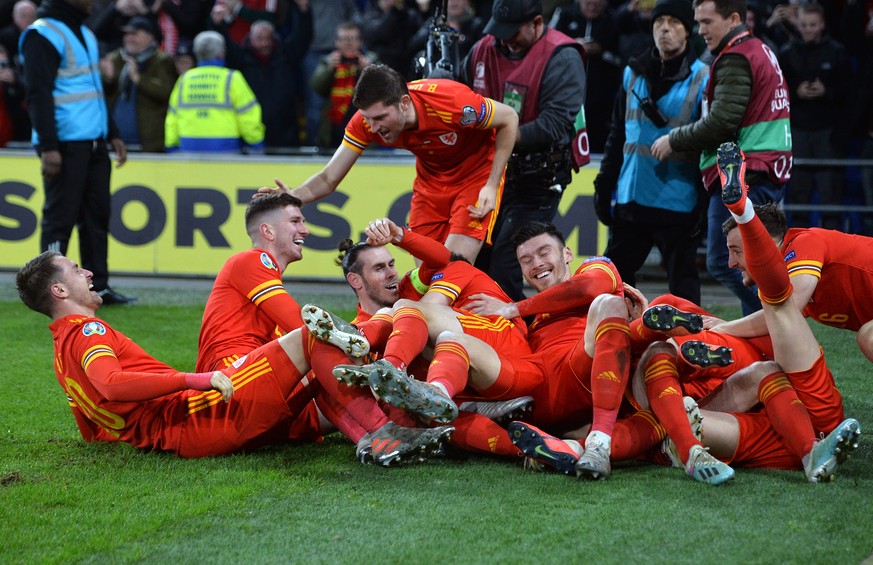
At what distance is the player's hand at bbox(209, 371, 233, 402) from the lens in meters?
4.12

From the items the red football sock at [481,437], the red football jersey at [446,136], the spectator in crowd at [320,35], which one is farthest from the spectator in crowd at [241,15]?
→ the red football sock at [481,437]

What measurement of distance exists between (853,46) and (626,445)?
724cm

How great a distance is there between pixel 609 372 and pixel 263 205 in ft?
6.26

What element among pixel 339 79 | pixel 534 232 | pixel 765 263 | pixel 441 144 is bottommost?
pixel 534 232

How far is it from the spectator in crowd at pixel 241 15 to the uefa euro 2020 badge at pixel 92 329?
7919mm

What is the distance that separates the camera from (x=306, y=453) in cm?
463

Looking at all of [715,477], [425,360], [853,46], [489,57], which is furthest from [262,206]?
[853,46]

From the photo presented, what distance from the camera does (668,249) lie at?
6496 mm

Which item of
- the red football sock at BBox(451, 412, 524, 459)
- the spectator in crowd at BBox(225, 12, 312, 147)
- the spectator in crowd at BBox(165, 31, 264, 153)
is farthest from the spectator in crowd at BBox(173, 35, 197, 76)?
the red football sock at BBox(451, 412, 524, 459)

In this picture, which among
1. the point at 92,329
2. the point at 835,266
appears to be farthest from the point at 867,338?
the point at 92,329

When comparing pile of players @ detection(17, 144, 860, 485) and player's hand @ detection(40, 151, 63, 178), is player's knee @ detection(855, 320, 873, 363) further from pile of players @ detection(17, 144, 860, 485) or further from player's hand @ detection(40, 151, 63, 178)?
player's hand @ detection(40, 151, 63, 178)

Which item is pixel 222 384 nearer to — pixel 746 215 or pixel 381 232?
pixel 381 232

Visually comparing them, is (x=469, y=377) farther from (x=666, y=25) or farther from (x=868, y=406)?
(x=666, y=25)

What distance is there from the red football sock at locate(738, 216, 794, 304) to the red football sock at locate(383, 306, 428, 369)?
135cm
